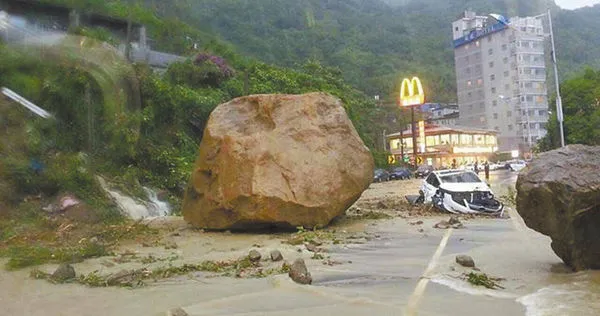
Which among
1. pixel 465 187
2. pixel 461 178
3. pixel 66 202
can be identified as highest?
pixel 66 202

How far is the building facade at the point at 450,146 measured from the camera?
70438mm

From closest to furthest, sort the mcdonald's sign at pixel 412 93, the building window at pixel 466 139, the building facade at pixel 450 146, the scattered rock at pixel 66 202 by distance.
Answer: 1. the scattered rock at pixel 66 202
2. the mcdonald's sign at pixel 412 93
3. the building facade at pixel 450 146
4. the building window at pixel 466 139

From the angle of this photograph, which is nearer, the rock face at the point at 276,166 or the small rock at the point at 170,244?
the small rock at the point at 170,244

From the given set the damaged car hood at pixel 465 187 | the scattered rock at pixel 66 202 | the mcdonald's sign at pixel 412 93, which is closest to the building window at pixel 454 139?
the mcdonald's sign at pixel 412 93

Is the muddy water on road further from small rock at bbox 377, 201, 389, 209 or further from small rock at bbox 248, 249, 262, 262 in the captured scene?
small rock at bbox 377, 201, 389, 209

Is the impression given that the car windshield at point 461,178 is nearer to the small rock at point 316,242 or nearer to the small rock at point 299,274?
the small rock at point 316,242

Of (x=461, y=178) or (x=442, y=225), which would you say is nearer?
(x=442, y=225)

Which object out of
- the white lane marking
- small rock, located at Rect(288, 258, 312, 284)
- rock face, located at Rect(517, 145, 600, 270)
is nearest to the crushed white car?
the white lane marking

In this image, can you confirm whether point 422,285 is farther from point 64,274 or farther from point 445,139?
point 445,139

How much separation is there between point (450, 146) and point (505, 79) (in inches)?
622

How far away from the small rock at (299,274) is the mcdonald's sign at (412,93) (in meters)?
42.4

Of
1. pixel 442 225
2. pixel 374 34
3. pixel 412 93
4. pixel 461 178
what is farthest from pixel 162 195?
pixel 374 34

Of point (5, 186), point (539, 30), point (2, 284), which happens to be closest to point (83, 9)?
point (5, 186)

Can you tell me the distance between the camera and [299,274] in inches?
283
